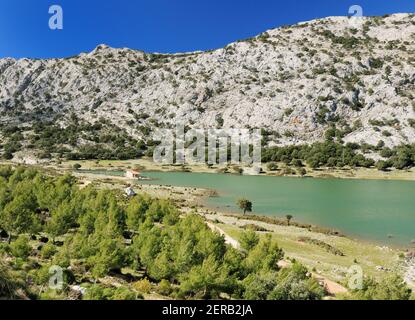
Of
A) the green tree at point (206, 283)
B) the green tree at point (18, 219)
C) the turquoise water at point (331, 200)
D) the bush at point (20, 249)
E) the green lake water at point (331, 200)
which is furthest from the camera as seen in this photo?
the turquoise water at point (331, 200)

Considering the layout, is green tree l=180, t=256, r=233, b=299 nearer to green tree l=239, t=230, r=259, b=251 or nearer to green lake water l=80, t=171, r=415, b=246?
green tree l=239, t=230, r=259, b=251

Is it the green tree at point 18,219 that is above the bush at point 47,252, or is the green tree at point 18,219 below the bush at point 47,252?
above

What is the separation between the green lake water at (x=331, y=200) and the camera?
73.5m

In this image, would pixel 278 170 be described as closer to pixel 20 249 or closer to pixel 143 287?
pixel 20 249

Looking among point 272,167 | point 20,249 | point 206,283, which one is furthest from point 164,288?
point 272,167

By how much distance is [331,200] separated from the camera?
102 meters

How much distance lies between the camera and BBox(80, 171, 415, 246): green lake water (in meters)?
73.5

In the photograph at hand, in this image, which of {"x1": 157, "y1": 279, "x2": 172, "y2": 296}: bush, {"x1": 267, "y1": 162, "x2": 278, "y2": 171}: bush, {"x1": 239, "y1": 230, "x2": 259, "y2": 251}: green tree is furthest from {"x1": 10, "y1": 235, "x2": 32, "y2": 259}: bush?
{"x1": 267, "y1": 162, "x2": 278, "y2": 171}: bush

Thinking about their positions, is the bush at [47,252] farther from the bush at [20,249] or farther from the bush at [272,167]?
the bush at [272,167]

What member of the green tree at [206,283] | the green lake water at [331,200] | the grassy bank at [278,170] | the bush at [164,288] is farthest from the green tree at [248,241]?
the grassy bank at [278,170]

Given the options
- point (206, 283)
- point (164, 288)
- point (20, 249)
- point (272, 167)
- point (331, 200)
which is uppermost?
point (272, 167)

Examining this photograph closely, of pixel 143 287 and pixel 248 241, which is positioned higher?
pixel 248 241

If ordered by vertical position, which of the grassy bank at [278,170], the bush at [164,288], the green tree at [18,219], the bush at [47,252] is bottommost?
the bush at [164,288]
